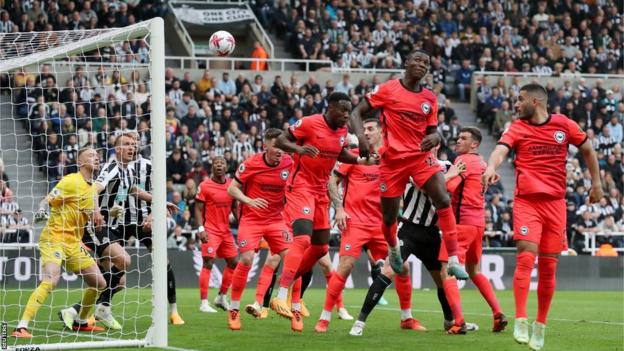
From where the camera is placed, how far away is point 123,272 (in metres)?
13.4

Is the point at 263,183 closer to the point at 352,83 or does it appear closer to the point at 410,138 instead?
the point at 410,138

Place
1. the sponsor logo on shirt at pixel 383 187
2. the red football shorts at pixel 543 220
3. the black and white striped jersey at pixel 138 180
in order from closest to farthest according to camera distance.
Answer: the red football shorts at pixel 543 220
the sponsor logo on shirt at pixel 383 187
the black and white striped jersey at pixel 138 180

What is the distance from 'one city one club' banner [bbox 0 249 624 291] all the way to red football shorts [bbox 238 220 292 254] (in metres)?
7.46

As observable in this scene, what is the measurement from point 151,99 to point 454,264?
136 inches

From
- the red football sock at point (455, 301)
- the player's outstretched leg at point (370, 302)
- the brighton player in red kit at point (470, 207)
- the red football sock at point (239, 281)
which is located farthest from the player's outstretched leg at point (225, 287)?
the red football sock at point (455, 301)

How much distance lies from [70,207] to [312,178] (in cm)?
278

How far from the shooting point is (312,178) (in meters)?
13.2

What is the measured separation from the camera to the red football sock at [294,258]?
1295 cm

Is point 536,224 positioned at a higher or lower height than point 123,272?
higher

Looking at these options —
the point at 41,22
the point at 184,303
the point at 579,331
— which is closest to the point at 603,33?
the point at 41,22

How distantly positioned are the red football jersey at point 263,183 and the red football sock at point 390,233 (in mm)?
2548

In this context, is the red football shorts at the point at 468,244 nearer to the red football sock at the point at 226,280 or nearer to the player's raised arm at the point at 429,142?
the player's raised arm at the point at 429,142

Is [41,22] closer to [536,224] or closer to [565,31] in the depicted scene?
[565,31]

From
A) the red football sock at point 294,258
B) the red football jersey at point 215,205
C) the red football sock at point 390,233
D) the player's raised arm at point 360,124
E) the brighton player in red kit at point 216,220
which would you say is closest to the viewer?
the player's raised arm at point 360,124
